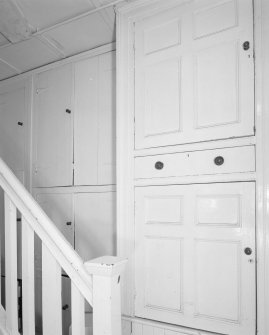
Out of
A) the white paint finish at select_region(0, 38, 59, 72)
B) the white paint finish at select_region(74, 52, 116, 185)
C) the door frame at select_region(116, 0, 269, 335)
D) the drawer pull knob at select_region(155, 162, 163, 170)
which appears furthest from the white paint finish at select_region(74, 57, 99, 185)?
the drawer pull knob at select_region(155, 162, 163, 170)

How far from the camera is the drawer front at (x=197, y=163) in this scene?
138 cm

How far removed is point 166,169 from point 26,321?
3.47ft

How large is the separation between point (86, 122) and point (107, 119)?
0.70ft

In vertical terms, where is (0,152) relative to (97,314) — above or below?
above

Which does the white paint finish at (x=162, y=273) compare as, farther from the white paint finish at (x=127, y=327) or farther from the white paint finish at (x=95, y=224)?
the white paint finish at (x=95, y=224)

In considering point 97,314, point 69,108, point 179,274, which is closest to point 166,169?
point 179,274

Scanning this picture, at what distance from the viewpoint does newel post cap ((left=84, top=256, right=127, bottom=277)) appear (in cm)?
102

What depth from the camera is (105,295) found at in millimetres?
1033

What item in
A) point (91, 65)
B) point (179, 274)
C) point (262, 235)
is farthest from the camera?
point (91, 65)

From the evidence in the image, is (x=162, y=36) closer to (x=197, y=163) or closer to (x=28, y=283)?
(x=197, y=163)

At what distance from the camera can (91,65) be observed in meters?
2.27

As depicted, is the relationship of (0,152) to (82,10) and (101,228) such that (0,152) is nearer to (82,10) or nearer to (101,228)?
(101,228)

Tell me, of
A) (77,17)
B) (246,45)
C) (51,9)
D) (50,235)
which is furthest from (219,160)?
(51,9)

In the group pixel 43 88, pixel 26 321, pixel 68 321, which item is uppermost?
pixel 43 88
